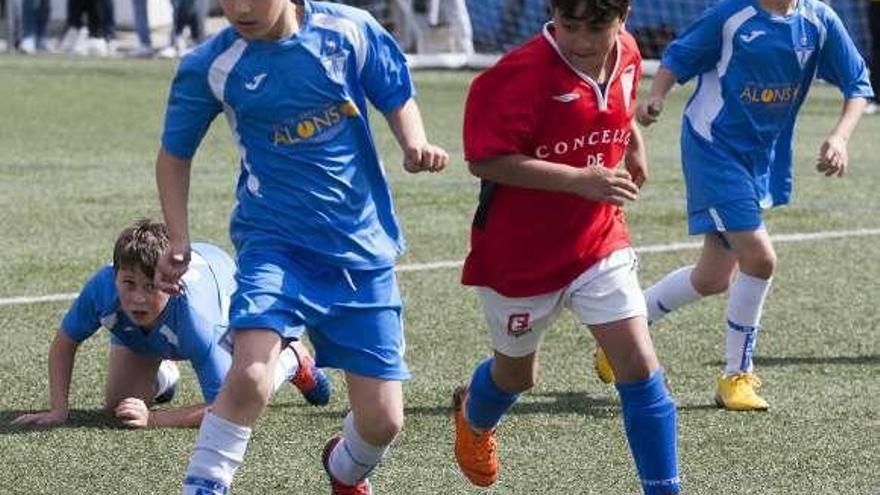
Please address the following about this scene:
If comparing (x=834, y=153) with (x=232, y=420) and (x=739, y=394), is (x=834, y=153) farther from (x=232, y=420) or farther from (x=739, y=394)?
(x=232, y=420)

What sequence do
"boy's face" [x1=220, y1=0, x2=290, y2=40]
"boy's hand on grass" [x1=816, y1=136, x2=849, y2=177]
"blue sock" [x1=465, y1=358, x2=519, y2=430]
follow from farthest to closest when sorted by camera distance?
"boy's hand on grass" [x1=816, y1=136, x2=849, y2=177], "blue sock" [x1=465, y1=358, x2=519, y2=430], "boy's face" [x1=220, y1=0, x2=290, y2=40]

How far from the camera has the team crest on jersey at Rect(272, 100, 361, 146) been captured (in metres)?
5.33

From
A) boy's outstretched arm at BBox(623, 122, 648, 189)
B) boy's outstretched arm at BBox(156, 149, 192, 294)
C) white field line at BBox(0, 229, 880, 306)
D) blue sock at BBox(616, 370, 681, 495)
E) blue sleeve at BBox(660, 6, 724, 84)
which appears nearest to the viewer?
boy's outstretched arm at BBox(156, 149, 192, 294)

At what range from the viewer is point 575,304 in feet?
18.9

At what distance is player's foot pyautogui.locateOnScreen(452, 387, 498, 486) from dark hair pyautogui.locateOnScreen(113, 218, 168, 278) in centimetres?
111

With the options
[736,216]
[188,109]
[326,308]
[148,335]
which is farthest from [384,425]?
[736,216]

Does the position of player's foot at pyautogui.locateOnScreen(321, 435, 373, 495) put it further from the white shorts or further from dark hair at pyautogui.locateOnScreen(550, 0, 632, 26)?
dark hair at pyautogui.locateOnScreen(550, 0, 632, 26)

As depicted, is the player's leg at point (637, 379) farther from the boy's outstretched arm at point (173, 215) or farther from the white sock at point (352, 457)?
the boy's outstretched arm at point (173, 215)

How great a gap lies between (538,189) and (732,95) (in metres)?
2.06

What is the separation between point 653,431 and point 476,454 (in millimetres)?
706

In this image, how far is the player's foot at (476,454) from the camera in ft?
19.9

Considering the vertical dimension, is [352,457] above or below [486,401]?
above

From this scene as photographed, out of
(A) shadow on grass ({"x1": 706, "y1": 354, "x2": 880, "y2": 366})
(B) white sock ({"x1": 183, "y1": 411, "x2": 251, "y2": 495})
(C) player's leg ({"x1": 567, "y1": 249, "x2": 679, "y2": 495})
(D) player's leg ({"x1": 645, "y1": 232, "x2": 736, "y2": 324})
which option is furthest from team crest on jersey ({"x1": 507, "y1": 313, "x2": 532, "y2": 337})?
(A) shadow on grass ({"x1": 706, "y1": 354, "x2": 880, "y2": 366})

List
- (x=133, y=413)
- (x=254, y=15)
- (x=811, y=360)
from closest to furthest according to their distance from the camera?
(x=254, y=15) < (x=133, y=413) < (x=811, y=360)
